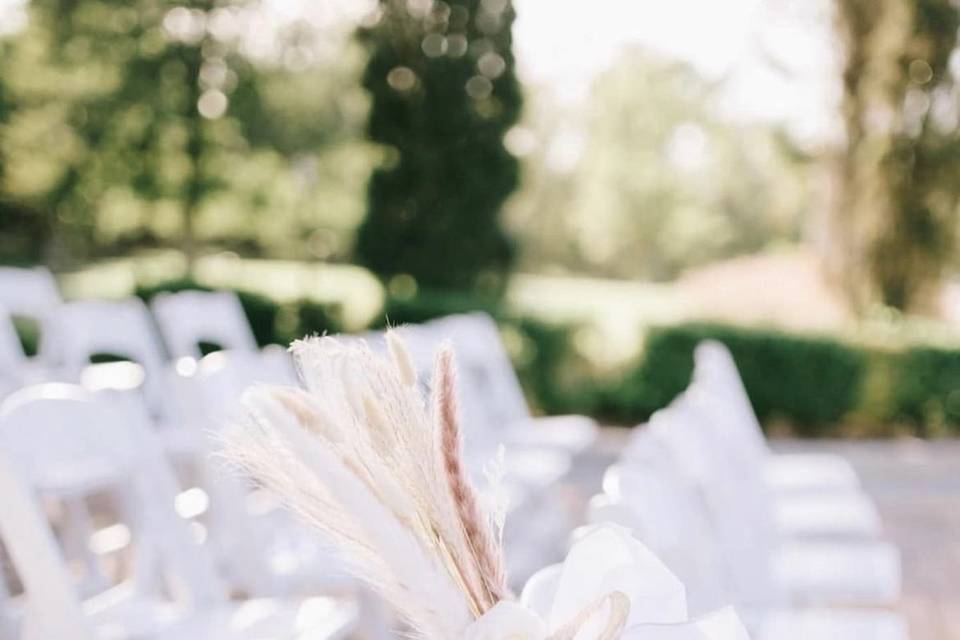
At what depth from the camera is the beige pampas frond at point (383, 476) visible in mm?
870

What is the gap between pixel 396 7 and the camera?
11.8m

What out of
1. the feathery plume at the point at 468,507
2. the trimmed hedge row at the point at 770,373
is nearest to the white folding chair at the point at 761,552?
the feathery plume at the point at 468,507

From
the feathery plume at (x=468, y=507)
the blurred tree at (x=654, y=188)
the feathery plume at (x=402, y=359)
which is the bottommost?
the blurred tree at (x=654, y=188)

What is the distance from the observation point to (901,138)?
12141mm

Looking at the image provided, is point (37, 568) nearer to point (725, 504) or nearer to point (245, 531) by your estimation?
point (245, 531)

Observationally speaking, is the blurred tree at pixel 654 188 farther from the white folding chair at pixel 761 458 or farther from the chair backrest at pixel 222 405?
the chair backrest at pixel 222 405

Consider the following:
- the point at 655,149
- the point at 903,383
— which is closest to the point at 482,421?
the point at 903,383

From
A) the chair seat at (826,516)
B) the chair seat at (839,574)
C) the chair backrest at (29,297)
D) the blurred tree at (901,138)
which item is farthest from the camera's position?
the blurred tree at (901,138)

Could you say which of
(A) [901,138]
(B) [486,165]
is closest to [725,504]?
(B) [486,165]

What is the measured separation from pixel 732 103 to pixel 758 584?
64.5 ft

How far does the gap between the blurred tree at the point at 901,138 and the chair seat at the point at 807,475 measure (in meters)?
7.30

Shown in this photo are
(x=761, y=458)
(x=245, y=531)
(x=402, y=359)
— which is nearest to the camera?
(x=402, y=359)

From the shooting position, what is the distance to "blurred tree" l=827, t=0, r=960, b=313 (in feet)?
39.4

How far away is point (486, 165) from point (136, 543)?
873 cm
